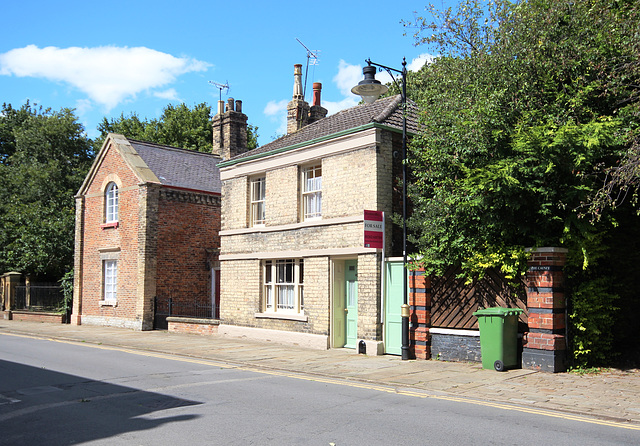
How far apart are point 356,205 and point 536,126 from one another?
17.7 feet

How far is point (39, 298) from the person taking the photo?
2925 centimetres

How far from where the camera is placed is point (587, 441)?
6648 millimetres

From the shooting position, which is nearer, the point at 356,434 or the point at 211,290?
the point at 356,434

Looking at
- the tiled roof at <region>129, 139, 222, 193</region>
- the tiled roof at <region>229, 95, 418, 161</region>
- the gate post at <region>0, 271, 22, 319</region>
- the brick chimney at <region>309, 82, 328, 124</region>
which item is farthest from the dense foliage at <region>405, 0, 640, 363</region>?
the gate post at <region>0, 271, 22, 319</region>

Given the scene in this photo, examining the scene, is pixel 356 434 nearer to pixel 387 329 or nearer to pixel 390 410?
pixel 390 410

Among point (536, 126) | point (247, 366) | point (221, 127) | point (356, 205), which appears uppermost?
point (221, 127)

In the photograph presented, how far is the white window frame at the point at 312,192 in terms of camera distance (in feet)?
55.2

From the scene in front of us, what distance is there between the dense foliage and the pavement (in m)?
1.65

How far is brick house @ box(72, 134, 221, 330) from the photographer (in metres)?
23.2

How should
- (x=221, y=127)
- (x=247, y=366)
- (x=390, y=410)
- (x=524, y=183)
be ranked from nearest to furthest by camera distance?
(x=390, y=410) < (x=524, y=183) < (x=247, y=366) < (x=221, y=127)

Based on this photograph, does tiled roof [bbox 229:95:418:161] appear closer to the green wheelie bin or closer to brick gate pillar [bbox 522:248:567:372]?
brick gate pillar [bbox 522:248:567:372]

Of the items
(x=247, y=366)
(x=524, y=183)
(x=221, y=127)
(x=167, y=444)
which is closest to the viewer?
(x=167, y=444)

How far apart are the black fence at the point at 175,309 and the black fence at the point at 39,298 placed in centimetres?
716

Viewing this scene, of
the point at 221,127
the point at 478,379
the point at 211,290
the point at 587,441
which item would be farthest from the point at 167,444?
the point at 221,127
